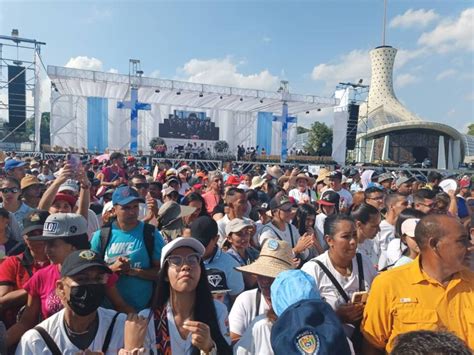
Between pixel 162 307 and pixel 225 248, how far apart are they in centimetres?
163

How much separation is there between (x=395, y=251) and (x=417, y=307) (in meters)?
1.42

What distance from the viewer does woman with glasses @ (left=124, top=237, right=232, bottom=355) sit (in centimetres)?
186

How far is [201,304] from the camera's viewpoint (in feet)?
6.49

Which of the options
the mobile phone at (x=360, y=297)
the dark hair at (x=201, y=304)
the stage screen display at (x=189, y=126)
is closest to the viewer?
the dark hair at (x=201, y=304)

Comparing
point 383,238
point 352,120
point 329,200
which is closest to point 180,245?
point 383,238

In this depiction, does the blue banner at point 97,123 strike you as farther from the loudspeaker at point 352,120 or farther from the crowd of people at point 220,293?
the crowd of people at point 220,293

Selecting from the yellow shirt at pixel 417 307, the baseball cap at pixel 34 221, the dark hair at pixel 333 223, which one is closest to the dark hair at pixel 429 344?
the yellow shirt at pixel 417 307

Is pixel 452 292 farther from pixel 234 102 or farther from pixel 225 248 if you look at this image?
pixel 234 102

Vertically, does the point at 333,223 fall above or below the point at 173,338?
Result: above

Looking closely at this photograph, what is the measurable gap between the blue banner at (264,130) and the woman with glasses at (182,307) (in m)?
30.9

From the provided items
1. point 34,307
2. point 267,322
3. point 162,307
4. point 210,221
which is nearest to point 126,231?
point 210,221

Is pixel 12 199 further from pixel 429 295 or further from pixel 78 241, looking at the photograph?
pixel 429 295

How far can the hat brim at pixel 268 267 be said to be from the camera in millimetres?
2086

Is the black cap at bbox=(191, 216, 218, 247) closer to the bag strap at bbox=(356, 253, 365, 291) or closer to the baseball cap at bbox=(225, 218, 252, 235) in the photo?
the baseball cap at bbox=(225, 218, 252, 235)
